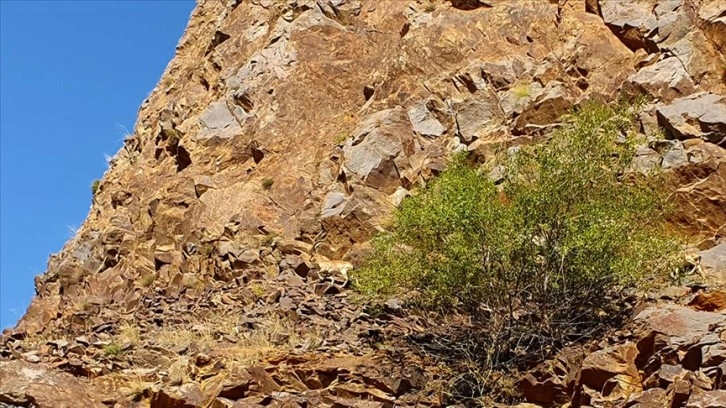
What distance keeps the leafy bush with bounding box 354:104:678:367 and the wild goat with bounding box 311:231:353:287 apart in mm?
3556

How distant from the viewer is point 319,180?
20.5 m

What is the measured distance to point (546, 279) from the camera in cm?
1318

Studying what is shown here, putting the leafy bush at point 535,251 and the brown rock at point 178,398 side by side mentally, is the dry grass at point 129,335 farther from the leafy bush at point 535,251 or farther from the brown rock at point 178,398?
the leafy bush at point 535,251

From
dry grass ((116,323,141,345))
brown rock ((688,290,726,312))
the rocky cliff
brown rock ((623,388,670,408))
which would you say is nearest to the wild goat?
the rocky cliff

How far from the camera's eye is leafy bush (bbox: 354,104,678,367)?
13.1m

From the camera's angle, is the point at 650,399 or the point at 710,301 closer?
the point at 650,399

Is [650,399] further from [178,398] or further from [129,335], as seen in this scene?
[129,335]

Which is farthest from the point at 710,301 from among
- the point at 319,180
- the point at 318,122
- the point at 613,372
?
the point at 318,122

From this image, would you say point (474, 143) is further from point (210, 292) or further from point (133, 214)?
point (133, 214)

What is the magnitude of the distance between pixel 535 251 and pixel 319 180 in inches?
317

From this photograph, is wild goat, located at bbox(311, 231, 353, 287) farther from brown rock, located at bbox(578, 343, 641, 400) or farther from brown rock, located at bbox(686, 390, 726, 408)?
brown rock, located at bbox(686, 390, 726, 408)

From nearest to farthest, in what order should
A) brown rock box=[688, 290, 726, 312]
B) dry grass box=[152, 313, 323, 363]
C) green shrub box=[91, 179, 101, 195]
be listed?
brown rock box=[688, 290, 726, 312]
dry grass box=[152, 313, 323, 363]
green shrub box=[91, 179, 101, 195]

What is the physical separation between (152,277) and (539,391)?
11.3 metres

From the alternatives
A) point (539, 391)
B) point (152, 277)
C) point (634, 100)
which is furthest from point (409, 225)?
point (152, 277)
